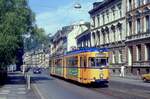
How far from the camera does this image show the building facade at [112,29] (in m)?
81.4

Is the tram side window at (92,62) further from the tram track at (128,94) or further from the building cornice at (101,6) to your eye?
the building cornice at (101,6)

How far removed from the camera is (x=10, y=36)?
143ft

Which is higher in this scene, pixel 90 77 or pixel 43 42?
pixel 43 42

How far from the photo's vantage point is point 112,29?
8744 centimetres

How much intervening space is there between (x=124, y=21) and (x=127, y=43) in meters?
4.15

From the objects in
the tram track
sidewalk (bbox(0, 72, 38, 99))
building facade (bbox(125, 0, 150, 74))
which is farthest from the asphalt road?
building facade (bbox(125, 0, 150, 74))

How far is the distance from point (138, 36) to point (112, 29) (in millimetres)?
15076

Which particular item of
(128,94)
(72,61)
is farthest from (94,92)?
(72,61)

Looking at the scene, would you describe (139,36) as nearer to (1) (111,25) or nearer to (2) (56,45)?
(1) (111,25)

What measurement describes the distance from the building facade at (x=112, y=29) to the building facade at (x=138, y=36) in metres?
2.44

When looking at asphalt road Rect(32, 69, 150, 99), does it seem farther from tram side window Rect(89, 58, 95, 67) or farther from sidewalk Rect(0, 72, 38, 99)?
tram side window Rect(89, 58, 95, 67)

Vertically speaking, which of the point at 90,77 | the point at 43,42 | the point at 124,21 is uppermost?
the point at 124,21

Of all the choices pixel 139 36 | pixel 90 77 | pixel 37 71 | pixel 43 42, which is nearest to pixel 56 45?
pixel 37 71

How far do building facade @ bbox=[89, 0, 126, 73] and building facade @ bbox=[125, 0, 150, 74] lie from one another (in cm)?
244
